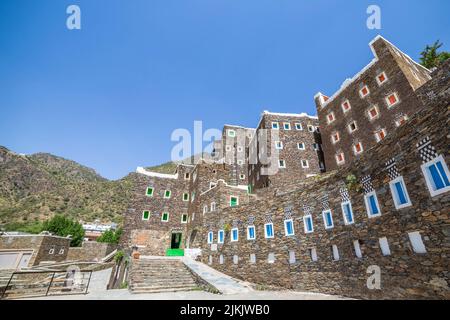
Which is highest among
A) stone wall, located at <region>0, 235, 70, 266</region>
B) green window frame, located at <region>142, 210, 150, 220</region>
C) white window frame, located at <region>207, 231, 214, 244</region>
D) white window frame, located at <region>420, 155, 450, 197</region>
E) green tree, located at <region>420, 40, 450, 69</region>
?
green tree, located at <region>420, 40, 450, 69</region>

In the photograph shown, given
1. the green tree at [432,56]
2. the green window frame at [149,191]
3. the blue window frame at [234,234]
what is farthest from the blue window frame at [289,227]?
the green tree at [432,56]

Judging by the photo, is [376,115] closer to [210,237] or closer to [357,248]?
[357,248]

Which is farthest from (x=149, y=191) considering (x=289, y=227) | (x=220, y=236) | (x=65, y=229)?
(x=65, y=229)

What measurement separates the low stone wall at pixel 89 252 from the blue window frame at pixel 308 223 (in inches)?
1634

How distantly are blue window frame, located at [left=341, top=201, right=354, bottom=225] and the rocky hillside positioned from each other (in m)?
72.1

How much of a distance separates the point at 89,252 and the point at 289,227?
4156 cm

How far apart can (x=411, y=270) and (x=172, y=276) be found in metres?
13.9

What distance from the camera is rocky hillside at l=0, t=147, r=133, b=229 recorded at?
62.4m

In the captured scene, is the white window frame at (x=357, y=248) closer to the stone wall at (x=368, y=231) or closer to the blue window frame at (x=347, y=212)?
the stone wall at (x=368, y=231)

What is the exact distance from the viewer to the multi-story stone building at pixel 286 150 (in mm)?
27016

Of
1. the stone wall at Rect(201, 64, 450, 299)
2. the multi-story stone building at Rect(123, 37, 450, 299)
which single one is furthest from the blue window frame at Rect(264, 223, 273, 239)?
the stone wall at Rect(201, 64, 450, 299)

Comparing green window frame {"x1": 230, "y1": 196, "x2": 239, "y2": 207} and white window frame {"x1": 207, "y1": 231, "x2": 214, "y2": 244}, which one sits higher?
green window frame {"x1": 230, "y1": 196, "x2": 239, "y2": 207}

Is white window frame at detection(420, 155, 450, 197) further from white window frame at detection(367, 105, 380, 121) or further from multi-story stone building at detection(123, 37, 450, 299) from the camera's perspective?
white window frame at detection(367, 105, 380, 121)

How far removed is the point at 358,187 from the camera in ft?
32.4
